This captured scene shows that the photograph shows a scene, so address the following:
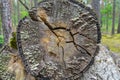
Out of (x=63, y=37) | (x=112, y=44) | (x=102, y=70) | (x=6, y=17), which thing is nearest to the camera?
(x=63, y=37)

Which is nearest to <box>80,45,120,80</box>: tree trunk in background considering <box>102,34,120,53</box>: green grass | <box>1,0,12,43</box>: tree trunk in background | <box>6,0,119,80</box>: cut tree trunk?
<box>6,0,119,80</box>: cut tree trunk

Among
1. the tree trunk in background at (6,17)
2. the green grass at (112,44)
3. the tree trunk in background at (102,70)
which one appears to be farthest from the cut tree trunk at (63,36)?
the green grass at (112,44)

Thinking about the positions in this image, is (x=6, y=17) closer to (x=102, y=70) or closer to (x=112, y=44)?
(x=112, y=44)

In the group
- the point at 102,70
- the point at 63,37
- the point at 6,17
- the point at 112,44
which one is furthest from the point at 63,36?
the point at 112,44

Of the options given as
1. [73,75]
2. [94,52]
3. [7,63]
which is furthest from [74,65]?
[7,63]

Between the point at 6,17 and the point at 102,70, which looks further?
the point at 6,17

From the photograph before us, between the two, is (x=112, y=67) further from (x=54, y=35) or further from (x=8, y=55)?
(x=8, y=55)

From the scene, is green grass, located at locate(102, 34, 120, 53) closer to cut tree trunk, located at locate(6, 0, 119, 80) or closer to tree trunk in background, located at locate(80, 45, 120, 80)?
tree trunk in background, located at locate(80, 45, 120, 80)

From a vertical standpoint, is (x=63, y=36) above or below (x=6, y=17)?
above
